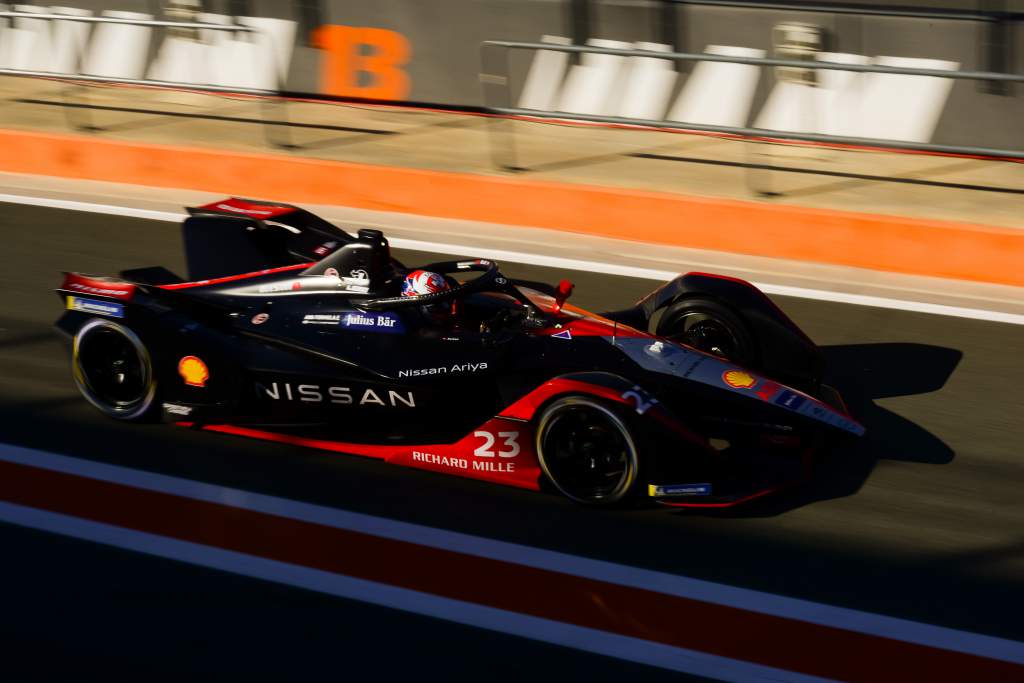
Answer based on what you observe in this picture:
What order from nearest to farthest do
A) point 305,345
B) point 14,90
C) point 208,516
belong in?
point 208,516, point 305,345, point 14,90

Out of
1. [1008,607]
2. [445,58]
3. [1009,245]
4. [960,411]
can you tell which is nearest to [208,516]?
[1008,607]

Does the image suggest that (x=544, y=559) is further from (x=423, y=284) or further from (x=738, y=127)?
(x=738, y=127)

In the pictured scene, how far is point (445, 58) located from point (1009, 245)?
6.13 metres

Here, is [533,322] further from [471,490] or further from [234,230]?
[234,230]

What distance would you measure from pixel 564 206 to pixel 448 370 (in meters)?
4.11

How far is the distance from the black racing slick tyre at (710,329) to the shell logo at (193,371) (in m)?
2.36

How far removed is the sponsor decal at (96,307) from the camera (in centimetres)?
670

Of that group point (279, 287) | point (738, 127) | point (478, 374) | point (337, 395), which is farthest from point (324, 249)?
point (738, 127)

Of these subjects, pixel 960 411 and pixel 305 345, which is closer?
pixel 305 345

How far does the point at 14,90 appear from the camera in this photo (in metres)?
13.9

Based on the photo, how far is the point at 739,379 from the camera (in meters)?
6.08

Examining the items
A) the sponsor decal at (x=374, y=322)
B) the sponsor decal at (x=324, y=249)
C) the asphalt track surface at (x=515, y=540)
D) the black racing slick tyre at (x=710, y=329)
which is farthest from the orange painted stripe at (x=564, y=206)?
the sponsor decal at (x=374, y=322)

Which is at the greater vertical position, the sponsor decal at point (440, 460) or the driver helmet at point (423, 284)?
the driver helmet at point (423, 284)

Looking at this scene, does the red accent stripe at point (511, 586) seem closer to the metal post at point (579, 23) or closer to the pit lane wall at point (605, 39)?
the pit lane wall at point (605, 39)
